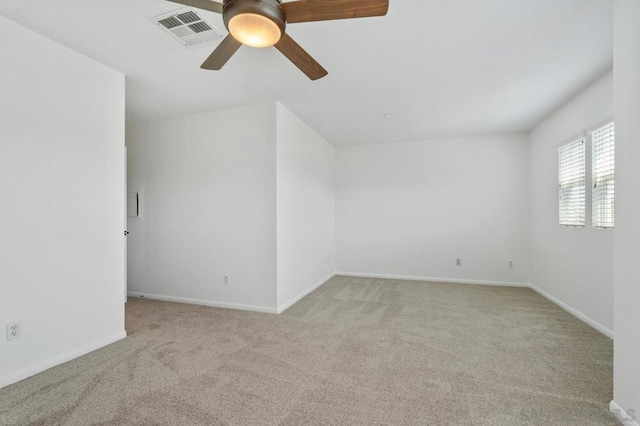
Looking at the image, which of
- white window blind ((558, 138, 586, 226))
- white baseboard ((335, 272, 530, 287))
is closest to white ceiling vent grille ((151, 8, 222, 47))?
white window blind ((558, 138, 586, 226))

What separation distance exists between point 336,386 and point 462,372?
974 millimetres

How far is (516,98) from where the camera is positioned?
3.44 m

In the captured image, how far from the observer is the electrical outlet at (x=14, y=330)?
2080mm

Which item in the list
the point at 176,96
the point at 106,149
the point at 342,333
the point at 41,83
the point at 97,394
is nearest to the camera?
the point at 97,394

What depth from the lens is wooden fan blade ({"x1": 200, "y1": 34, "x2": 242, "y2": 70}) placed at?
1.70m

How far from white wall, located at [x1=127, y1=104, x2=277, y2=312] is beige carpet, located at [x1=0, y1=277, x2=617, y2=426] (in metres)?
0.50

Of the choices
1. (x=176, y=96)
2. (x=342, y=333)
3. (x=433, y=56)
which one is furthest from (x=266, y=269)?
(x=433, y=56)

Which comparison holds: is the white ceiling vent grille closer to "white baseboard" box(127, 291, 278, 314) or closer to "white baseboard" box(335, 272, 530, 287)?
"white baseboard" box(127, 291, 278, 314)

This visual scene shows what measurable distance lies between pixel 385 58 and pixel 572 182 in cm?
288

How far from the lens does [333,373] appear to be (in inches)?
86.8

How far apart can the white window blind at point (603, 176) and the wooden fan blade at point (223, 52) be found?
137 inches

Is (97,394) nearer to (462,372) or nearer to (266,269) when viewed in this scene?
(266,269)

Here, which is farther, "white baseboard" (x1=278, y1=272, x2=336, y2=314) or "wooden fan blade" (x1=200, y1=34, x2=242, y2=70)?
"white baseboard" (x1=278, y1=272, x2=336, y2=314)

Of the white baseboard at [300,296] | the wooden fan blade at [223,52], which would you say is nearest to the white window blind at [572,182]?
the white baseboard at [300,296]
